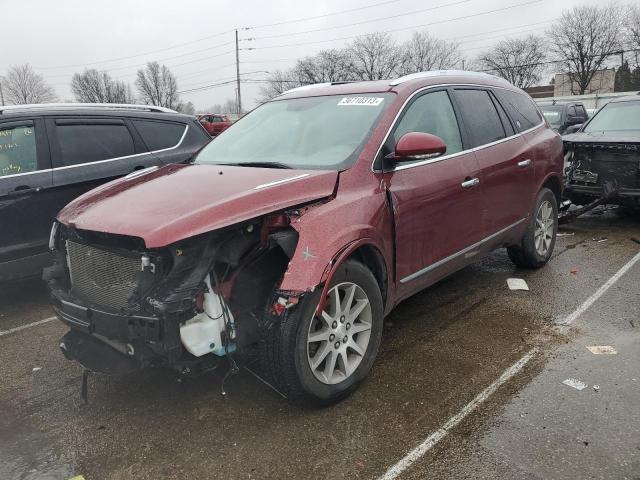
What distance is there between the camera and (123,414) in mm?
3080

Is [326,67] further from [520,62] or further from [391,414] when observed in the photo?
[391,414]

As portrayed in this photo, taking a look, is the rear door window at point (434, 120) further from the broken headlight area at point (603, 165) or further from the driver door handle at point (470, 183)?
the broken headlight area at point (603, 165)

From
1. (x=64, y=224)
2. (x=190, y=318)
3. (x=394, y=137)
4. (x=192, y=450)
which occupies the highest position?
(x=394, y=137)

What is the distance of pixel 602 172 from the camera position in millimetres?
7285

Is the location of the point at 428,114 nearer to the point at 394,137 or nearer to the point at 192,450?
the point at 394,137

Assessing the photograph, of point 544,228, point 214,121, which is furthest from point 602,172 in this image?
point 214,121

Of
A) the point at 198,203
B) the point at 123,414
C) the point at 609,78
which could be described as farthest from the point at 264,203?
the point at 609,78

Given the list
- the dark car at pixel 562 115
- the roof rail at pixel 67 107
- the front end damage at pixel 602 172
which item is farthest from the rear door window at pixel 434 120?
the dark car at pixel 562 115

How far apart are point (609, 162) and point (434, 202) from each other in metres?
4.81

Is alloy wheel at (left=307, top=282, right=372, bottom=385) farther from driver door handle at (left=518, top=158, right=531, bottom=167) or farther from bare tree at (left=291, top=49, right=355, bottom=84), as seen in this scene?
bare tree at (left=291, top=49, right=355, bottom=84)

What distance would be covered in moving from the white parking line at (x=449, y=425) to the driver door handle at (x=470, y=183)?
132 cm

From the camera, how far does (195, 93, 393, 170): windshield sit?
3.42m

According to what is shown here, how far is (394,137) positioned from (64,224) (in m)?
2.13

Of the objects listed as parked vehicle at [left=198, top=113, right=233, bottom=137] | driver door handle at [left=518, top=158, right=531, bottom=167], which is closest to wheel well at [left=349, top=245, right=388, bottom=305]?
driver door handle at [left=518, top=158, right=531, bottom=167]
